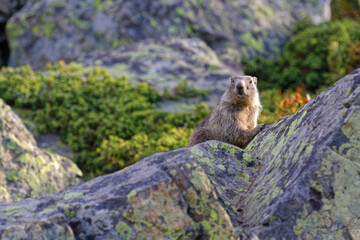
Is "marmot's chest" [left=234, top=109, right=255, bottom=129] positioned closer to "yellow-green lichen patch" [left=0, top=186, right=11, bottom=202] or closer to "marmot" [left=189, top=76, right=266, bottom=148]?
"marmot" [left=189, top=76, right=266, bottom=148]

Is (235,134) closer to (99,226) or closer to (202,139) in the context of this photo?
(202,139)

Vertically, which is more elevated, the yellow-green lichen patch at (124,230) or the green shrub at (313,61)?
the green shrub at (313,61)

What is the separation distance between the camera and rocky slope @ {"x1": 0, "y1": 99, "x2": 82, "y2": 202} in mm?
7930

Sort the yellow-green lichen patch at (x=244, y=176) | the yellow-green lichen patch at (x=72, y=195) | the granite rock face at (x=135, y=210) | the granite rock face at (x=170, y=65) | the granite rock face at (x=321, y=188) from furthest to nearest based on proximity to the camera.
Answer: the granite rock face at (x=170, y=65) < the yellow-green lichen patch at (x=244, y=176) < the yellow-green lichen patch at (x=72, y=195) < the granite rock face at (x=321, y=188) < the granite rock face at (x=135, y=210)

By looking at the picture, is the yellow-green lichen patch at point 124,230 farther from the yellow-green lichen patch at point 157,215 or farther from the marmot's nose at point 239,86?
the marmot's nose at point 239,86

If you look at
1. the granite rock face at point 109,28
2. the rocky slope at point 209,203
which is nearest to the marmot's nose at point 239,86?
the rocky slope at point 209,203

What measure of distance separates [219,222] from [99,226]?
112 centimetres

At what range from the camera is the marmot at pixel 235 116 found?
26.0 feet

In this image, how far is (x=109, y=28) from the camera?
17078 mm

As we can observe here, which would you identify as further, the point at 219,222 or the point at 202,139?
the point at 202,139

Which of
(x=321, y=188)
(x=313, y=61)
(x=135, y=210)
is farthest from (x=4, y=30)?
(x=321, y=188)

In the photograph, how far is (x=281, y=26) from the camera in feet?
62.7

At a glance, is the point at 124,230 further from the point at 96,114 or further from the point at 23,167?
the point at 96,114

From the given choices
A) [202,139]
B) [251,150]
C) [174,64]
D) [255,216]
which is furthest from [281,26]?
[255,216]
